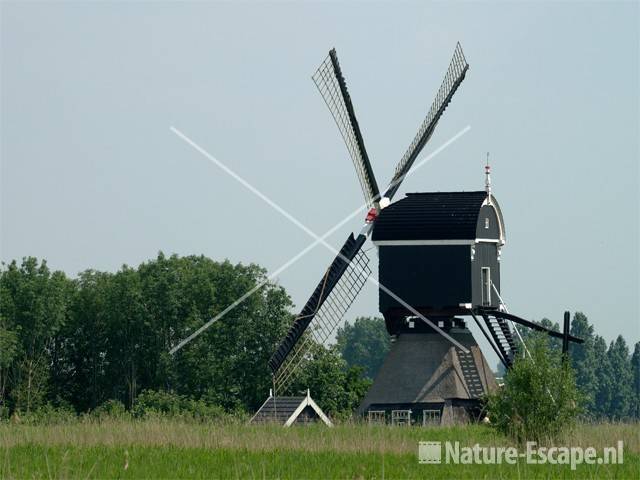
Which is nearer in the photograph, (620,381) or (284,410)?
(284,410)

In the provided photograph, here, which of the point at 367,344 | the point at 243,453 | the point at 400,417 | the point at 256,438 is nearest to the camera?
the point at 243,453

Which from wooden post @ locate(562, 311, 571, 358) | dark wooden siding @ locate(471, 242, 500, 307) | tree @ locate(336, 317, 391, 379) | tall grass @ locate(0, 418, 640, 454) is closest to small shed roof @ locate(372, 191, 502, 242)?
dark wooden siding @ locate(471, 242, 500, 307)

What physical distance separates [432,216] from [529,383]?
10.00 m

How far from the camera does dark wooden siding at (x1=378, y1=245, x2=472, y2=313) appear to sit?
3669cm

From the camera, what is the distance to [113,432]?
2700 centimetres

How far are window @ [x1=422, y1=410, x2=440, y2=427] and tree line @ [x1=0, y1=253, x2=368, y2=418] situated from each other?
527 inches

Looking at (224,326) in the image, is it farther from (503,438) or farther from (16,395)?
(503,438)

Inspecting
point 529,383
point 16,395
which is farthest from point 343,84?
point 16,395

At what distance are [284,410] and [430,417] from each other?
16.8ft

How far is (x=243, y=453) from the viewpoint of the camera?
78.5 ft

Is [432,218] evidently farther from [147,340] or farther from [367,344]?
[367,344]

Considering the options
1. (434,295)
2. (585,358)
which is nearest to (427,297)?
(434,295)

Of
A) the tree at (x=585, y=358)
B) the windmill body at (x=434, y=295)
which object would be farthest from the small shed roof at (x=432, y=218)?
the tree at (x=585, y=358)

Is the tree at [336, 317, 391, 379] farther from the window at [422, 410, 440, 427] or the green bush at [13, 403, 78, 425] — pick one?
the window at [422, 410, 440, 427]
